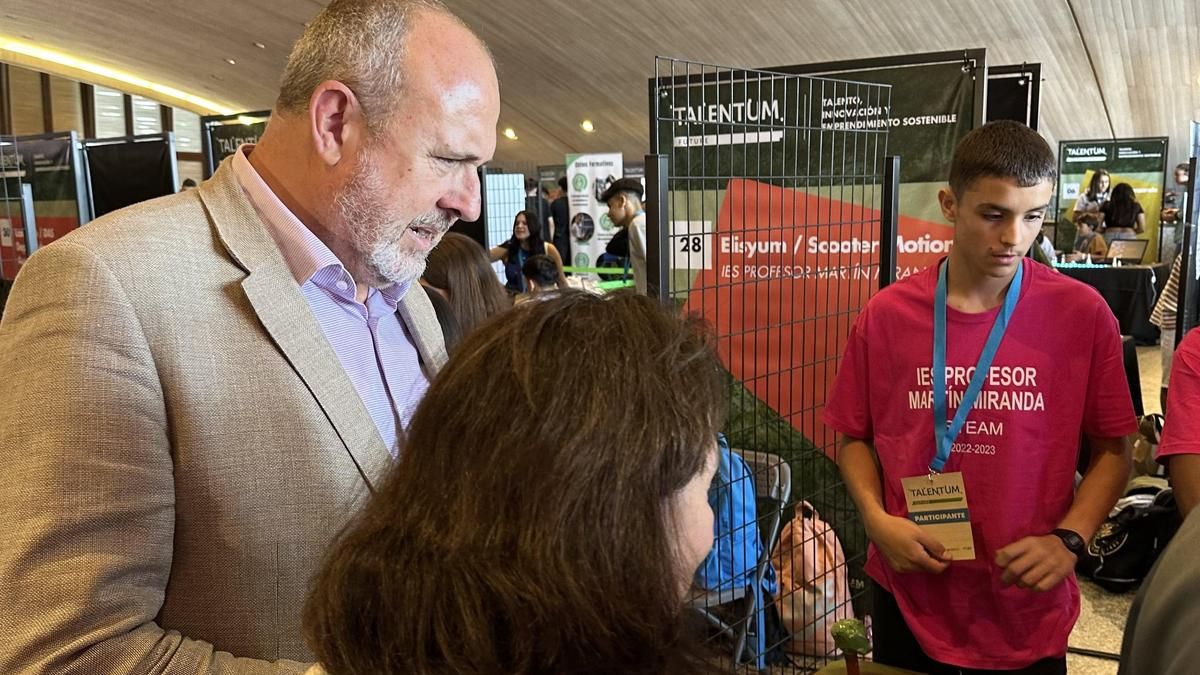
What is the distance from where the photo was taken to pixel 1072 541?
1626 millimetres

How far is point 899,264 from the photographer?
120 inches

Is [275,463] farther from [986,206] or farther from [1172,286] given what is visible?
[1172,286]

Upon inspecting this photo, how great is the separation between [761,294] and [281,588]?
216cm

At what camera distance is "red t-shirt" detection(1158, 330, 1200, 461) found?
1416mm

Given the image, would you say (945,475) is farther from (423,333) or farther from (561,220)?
(561,220)

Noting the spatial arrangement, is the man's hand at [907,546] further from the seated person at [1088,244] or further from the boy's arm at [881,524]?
the seated person at [1088,244]

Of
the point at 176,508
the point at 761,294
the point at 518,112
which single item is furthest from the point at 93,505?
the point at 518,112

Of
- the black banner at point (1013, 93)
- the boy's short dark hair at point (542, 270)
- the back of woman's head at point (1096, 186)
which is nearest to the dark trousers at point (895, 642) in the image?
the black banner at point (1013, 93)

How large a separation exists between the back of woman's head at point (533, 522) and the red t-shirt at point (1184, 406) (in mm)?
1137

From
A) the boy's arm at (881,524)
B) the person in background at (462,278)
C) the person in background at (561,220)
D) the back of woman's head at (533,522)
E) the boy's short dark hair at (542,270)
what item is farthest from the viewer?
the person in background at (561,220)

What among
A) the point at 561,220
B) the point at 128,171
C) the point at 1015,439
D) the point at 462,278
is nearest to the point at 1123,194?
the point at 561,220

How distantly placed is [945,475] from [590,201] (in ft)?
25.2

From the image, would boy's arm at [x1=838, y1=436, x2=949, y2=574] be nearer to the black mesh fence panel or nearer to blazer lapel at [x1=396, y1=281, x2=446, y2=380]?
the black mesh fence panel

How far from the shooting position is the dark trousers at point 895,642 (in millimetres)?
1876
